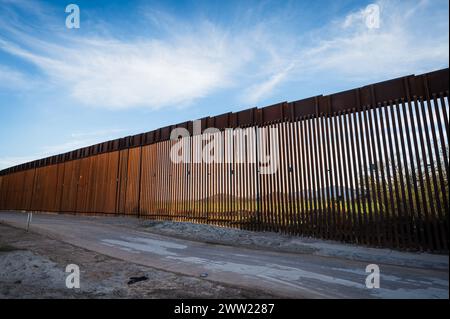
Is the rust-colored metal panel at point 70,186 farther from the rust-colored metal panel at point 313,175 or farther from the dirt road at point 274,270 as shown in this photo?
the dirt road at point 274,270

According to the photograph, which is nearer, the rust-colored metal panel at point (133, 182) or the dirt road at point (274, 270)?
the dirt road at point (274, 270)

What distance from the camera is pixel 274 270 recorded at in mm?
5383

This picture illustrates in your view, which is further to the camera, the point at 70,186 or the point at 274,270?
the point at 70,186

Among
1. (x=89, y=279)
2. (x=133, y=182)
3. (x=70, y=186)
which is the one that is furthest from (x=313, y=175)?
(x=70, y=186)

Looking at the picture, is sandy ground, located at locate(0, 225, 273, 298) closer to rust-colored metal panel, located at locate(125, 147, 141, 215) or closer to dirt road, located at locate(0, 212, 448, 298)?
dirt road, located at locate(0, 212, 448, 298)

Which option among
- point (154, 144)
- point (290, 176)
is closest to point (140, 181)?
point (154, 144)

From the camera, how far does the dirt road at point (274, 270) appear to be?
4.27 meters

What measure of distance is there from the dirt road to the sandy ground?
0.91 ft

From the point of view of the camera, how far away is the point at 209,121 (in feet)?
40.3

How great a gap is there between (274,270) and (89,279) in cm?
366

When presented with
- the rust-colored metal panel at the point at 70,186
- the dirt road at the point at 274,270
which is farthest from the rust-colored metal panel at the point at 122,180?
the dirt road at the point at 274,270

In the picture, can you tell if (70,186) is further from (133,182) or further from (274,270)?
(274,270)

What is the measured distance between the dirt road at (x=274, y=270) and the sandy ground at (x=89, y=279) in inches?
10.9
